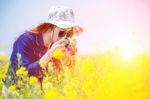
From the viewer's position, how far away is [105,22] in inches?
125

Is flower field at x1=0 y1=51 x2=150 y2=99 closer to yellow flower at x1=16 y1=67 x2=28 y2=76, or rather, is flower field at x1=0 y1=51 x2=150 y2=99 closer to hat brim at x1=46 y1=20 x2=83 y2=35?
yellow flower at x1=16 y1=67 x2=28 y2=76

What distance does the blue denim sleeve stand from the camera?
10.1 ft

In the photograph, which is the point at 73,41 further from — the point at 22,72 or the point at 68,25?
the point at 22,72

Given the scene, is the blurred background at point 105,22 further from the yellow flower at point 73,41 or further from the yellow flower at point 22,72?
the yellow flower at point 22,72

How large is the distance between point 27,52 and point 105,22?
21.2 inches

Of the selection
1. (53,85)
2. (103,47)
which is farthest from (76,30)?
(53,85)

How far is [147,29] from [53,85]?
70cm

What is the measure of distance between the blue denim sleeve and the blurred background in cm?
18

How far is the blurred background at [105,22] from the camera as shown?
3.10 m

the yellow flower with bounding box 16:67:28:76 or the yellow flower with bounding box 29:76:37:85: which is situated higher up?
the yellow flower with bounding box 16:67:28:76

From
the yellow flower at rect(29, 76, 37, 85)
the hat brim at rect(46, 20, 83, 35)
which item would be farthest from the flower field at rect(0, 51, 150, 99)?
the hat brim at rect(46, 20, 83, 35)

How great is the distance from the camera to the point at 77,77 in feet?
9.57

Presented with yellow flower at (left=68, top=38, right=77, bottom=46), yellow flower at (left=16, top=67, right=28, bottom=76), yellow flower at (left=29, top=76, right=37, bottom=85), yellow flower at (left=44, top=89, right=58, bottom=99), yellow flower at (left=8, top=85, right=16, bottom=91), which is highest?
yellow flower at (left=68, top=38, right=77, bottom=46)

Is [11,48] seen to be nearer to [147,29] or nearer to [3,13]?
[3,13]
